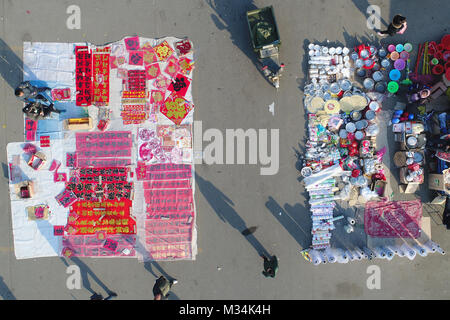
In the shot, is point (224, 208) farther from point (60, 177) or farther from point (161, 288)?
point (60, 177)

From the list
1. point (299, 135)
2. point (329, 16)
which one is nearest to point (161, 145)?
point (299, 135)

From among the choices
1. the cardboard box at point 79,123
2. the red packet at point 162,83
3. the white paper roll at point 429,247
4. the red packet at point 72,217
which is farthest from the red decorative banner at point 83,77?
the white paper roll at point 429,247

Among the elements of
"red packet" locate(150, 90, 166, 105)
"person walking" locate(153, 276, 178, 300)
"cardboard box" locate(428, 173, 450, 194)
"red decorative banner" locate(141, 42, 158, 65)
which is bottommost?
"person walking" locate(153, 276, 178, 300)

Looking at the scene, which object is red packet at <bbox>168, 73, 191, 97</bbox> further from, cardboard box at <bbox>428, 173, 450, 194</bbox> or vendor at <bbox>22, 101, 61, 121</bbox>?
cardboard box at <bbox>428, 173, 450, 194</bbox>

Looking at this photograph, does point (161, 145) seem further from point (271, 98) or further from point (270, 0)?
point (270, 0)

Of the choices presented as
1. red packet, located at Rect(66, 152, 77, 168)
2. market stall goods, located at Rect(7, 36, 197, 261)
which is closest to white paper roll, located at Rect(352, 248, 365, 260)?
market stall goods, located at Rect(7, 36, 197, 261)

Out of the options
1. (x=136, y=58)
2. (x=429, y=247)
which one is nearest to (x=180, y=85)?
(x=136, y=58)
